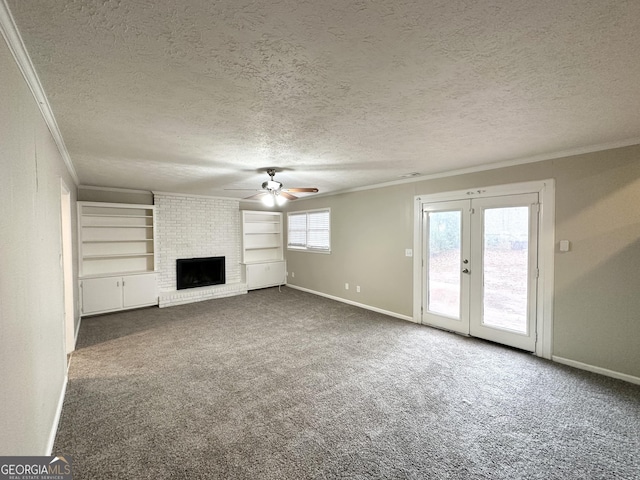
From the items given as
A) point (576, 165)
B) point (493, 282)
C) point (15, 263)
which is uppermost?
point (576, 165)

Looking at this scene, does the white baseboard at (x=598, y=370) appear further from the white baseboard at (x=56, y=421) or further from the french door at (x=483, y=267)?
the white baseboard at (x=56, y=421)

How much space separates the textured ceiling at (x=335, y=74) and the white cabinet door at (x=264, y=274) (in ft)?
14.7

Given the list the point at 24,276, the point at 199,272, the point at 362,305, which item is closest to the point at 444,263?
the point at 362,305

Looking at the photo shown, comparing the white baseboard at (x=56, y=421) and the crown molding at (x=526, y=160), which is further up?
the crown molding at (x=526, y=160)

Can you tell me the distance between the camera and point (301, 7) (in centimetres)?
115

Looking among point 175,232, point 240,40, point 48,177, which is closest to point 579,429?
point 240,40

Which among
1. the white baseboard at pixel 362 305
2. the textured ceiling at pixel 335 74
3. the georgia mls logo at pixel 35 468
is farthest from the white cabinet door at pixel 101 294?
the georgia mls logo at pixel 35 468

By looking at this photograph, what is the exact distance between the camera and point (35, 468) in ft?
4.80

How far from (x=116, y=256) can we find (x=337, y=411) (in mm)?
5390

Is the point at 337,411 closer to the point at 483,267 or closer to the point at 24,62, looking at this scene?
the point at 483,267

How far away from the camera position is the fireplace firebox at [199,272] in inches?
249

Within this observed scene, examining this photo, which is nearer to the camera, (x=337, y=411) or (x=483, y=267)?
(x=337, y=411)

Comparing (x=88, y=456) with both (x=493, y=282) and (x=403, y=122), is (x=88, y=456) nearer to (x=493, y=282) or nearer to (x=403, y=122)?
(x=403, y=122)

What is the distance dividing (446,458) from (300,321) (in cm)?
316
